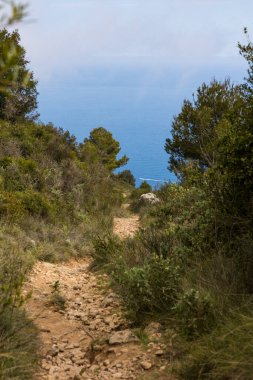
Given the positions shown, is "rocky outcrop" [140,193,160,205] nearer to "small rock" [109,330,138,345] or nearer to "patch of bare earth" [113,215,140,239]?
"patch of bare earth" [113,215,140,239]

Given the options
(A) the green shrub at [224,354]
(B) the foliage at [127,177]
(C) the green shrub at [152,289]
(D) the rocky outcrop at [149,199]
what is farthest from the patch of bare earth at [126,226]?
(B) the foliage at [127,177]

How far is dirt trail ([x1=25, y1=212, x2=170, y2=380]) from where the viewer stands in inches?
158

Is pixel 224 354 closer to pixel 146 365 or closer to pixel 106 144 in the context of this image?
pixel 146 365

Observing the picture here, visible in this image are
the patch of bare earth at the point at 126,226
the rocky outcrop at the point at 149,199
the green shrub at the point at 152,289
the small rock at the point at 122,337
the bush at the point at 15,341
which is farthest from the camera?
the rocky outcrop at the point at 149,199

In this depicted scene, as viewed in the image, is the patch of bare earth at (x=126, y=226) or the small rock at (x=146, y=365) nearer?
the small rock at (x=146, y=365)

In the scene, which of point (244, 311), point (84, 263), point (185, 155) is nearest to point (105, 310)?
point (244, 311)

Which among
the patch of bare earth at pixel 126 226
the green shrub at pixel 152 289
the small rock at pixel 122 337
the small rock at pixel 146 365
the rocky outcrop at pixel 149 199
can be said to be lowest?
the small rock at pixel 146 365

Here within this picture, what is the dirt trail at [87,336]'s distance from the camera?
13.2 feet

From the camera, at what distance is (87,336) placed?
501cm

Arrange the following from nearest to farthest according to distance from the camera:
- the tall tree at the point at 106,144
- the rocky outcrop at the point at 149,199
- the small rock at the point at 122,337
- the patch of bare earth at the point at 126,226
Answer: the small rock at the point at 122,337 < the patch of bare earth at the point at 126,226 < the rocky outcrop at the point at 149,199 < the tall tree at the point at 106,144

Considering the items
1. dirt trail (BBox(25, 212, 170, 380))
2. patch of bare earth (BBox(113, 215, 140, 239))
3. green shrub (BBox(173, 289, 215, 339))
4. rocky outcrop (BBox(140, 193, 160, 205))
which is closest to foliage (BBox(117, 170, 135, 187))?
rocky outcrop (BBox(140, 193, 160, 205))

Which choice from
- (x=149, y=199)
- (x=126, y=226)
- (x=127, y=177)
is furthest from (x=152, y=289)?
(x=127, y=177)

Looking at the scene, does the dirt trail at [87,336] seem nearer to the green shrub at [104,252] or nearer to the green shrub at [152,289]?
the green shrub at [152,289]

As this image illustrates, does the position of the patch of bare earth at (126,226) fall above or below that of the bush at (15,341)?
above
